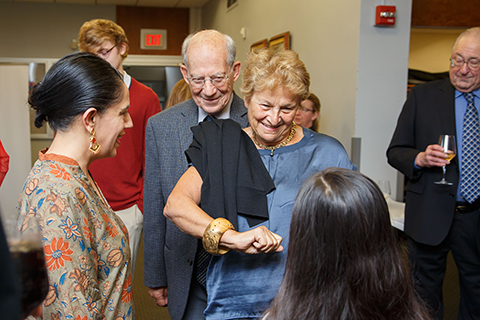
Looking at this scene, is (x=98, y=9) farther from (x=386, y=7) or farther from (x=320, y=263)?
(x=320, y=263)

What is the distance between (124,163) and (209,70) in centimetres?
100

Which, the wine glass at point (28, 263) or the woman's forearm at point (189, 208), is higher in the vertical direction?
the wine glass at point (28, 263)

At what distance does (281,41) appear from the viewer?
529cm

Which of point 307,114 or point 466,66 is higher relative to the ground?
point 466,66

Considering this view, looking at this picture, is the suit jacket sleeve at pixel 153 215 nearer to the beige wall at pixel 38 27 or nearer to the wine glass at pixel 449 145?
the wine glass at pixel 449 145

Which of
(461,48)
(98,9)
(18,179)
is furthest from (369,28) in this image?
(98,9)

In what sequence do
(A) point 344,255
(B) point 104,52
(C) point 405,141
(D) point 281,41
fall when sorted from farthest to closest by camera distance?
(D) point 281,41
(C) point 405,141
(B) point 104,52
(A) point 344,255

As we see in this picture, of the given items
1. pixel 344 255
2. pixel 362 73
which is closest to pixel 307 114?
pixel 362 73

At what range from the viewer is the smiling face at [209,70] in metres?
1.80

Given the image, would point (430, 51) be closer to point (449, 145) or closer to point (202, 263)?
point (449, 145)

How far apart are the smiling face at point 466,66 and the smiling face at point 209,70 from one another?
4.87ft

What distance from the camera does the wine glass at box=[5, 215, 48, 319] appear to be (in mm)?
581

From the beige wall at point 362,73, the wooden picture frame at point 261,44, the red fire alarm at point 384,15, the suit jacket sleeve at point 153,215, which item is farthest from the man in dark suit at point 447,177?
the wooden picture frame at point 261,44

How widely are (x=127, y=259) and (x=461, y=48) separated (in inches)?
86.6
